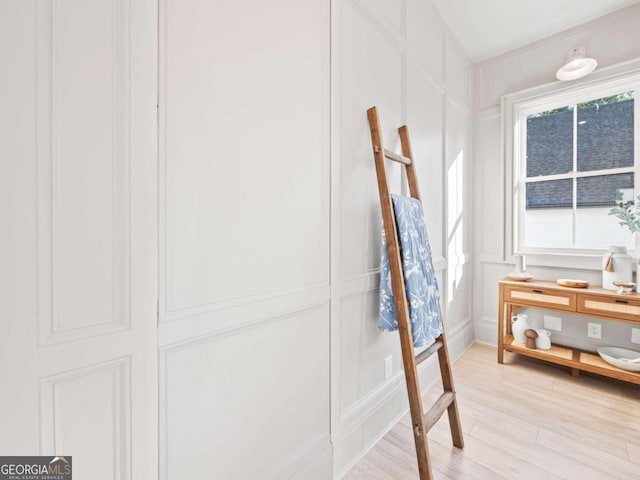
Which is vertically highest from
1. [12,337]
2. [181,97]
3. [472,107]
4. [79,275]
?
[472,107]

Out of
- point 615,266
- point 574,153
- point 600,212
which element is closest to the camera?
point 615,266

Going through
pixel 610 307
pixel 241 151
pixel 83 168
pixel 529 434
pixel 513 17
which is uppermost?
pixel 513 17

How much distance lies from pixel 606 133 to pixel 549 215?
0.73 meters

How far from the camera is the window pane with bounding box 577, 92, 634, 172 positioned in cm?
238

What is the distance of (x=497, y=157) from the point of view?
2.94 m

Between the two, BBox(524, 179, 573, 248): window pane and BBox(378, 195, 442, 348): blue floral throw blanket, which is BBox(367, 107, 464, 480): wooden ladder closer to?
BBox(378, 195, 442, 348): blue floral throw blanket

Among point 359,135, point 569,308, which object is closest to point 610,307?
point 569,308

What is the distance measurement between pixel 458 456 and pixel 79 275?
5.95 feet

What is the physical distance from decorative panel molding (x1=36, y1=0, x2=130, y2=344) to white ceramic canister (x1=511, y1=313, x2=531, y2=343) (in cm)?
289

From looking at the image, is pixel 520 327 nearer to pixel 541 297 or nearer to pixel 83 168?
pixel 541 297

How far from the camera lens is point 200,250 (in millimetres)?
904

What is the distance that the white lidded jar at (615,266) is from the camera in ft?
7.26

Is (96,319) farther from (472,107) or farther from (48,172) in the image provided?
(472,107)

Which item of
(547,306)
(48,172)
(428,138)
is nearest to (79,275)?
(48,172)
